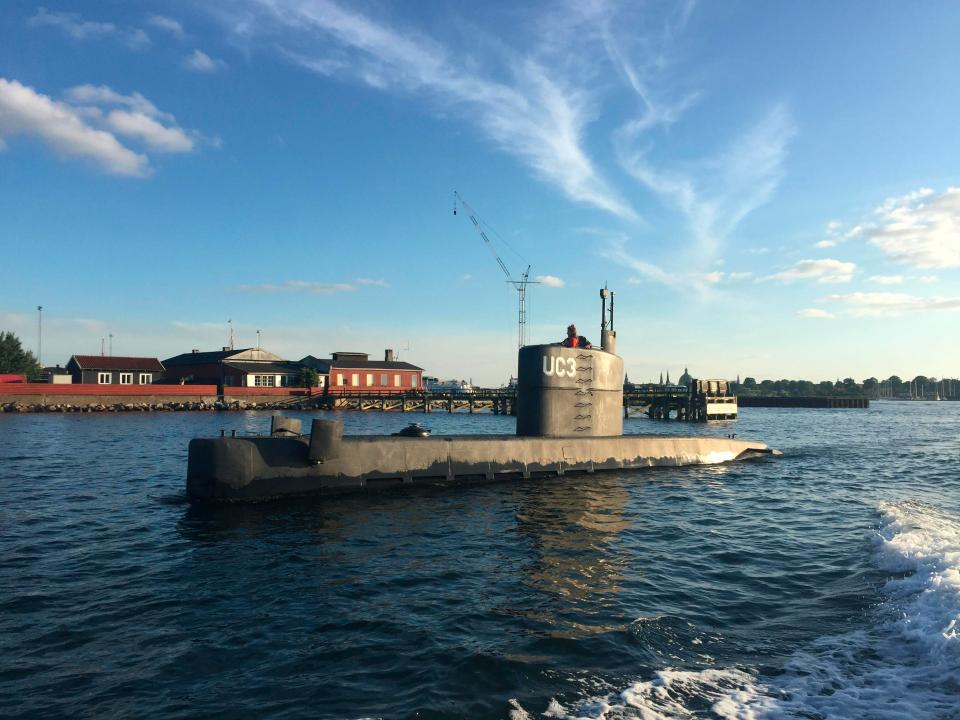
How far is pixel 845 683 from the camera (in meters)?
7.29

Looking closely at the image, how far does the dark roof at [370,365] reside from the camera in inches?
3172

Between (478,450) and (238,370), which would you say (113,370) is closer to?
(238,370)

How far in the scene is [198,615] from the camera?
30.2 ft

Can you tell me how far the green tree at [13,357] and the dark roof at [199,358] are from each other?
1683cm

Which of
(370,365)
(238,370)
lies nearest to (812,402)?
(370,365)

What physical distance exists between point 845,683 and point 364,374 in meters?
77.3

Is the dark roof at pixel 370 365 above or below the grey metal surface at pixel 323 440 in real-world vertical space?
above

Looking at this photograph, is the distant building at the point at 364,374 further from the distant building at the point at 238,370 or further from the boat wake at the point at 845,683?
the boat wake at the point at 845,683

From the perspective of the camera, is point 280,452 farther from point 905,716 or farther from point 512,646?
point 905,716

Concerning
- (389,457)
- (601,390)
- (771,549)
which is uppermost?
(601,390)

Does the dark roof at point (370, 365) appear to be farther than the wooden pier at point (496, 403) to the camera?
Yes

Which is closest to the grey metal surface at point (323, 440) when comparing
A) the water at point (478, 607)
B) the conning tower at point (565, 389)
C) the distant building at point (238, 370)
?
the water at point (478, 607)

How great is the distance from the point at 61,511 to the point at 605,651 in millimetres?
15424

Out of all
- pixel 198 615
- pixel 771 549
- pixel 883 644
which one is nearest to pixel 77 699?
pixel 198 615
